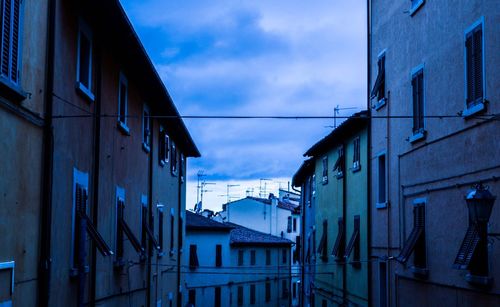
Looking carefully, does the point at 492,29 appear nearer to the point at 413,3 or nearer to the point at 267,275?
the point at 413,3

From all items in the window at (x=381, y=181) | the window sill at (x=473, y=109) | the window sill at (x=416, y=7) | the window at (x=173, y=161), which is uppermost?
the window sill at (x=416, y=7)

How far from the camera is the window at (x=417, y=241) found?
19250 millimetres

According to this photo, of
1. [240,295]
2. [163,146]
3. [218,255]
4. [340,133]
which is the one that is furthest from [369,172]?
[240,295]

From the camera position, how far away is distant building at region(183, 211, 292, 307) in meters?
56.9

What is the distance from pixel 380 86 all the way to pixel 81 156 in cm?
1139

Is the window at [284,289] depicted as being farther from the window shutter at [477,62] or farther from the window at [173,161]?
the window shutter at [477,62]

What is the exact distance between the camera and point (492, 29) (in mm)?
14578

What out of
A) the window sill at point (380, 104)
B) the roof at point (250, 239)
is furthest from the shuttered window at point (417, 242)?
the roof at point (250, 239)

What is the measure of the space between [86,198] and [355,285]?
48.4ft

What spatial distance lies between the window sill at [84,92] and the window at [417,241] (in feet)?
26.9

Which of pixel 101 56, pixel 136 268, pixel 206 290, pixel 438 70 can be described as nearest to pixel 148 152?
pixel 136 268

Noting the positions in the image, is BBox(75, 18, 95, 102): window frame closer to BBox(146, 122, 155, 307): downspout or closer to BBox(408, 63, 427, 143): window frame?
BBox(408, 63, 427, 143): window frame

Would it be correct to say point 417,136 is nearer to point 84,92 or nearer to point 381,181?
point 381,181

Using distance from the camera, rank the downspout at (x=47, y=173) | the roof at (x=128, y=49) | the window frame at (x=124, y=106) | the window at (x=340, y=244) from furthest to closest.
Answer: the window at (x=340, y=244) → the window frame at (x=124, y=106) → the roof at (x=128, y=49) → the downspout at (x=47, y=173)
